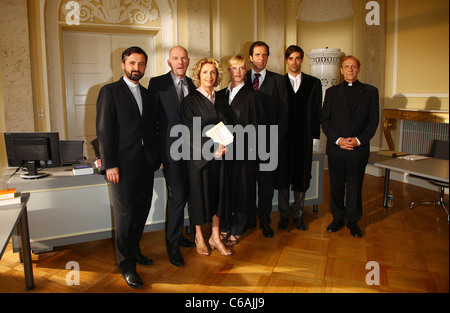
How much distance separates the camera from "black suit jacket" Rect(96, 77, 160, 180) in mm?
2613

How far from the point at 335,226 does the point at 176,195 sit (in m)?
1.74

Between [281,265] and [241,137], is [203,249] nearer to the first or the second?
[281,265]

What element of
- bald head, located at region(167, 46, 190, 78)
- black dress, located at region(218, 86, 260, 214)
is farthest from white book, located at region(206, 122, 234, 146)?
bald head, located at region(167, 46, 190, 78)

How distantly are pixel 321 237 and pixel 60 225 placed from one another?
7.86 ft

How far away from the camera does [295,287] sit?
279 centimetres

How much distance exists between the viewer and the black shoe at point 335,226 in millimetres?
3871

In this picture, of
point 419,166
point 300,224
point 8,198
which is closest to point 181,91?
point 8,198

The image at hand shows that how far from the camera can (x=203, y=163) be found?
302 cm

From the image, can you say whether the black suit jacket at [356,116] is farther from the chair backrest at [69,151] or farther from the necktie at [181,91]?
the chair backrest at [69,151]

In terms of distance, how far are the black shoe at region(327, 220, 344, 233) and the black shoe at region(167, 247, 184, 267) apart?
159 cm

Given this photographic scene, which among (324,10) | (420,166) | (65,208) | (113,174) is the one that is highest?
(324,10)

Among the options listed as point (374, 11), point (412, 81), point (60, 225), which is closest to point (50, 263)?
point (60, 225)
